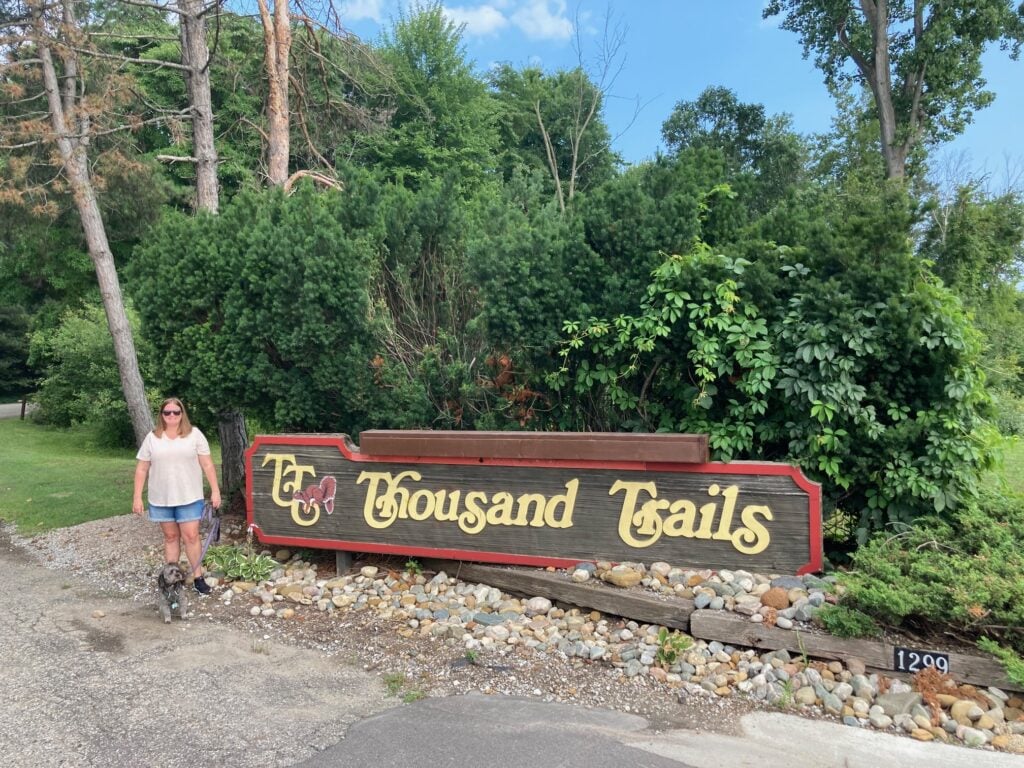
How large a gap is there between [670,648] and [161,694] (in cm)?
287

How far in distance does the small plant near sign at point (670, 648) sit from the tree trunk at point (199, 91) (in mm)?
7956

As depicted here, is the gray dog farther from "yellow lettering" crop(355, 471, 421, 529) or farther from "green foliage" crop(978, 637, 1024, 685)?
"green foliage" crop(978, 637, 1024, 685)

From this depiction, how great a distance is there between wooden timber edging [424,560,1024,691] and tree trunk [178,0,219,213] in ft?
22.5

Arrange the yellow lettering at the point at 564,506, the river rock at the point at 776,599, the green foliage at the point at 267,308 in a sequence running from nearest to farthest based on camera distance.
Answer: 1. the river rock at the point at 776,599
2. the yellow lettering at the point at 564,506
3. the green foliage at the point at 267,308

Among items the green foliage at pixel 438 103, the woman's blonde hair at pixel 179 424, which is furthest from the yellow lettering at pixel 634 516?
the green foliage at pixel 438 103

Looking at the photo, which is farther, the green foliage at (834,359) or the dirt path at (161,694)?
the green foliage at (834,359)

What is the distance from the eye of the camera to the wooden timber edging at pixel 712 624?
3.54 metres

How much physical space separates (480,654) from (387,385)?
8.32 ft

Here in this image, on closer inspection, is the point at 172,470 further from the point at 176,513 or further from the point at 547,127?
the point at 547,127

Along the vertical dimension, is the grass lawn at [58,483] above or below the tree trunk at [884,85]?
below

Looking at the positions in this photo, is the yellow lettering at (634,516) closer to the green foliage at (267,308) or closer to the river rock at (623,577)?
the river rock at (623,577)

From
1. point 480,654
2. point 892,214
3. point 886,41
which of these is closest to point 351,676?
point 480,654

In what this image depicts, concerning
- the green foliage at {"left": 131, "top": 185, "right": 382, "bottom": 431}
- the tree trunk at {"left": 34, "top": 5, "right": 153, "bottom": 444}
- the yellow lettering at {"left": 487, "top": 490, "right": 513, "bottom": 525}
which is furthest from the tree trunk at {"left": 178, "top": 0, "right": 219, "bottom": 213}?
the yellow lettering at {"left": 487, "top": 490, "right": 513, "bottom": 525}

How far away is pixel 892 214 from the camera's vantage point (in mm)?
4645
